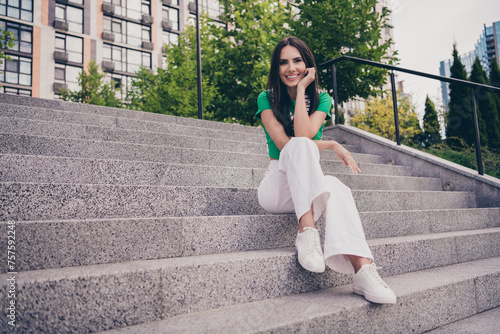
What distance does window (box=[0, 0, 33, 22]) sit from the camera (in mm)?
25562

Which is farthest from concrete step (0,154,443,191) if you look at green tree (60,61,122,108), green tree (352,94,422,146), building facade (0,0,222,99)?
building facade (0,0,222,99)

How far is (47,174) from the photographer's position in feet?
7.20

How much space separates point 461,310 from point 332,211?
3.39 ft

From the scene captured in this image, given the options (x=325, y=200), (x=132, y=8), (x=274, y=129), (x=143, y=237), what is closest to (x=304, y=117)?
(x=274, y=129)

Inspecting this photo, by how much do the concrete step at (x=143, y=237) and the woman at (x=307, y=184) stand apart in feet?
0.72

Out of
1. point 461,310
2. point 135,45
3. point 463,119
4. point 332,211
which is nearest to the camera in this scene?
point 332,211

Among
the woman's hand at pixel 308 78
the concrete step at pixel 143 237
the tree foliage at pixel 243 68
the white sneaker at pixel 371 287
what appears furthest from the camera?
the tree foliage at pixel 243 68

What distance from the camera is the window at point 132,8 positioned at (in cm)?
3042

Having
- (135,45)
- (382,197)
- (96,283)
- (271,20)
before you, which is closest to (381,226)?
(382,197)

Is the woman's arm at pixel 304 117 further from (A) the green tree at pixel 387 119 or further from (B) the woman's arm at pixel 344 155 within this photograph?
(A) the green tree at pixel 387 119

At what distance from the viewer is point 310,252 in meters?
1.80

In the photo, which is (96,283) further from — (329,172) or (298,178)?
(329,172)

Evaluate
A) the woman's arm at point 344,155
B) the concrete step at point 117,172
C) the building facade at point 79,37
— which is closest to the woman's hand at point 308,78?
the woman's arm at point 344,155

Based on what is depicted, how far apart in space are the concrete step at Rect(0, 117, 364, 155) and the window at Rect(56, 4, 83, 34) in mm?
29712
